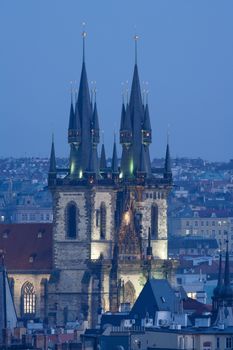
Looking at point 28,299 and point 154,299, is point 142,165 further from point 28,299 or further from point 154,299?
point 154,299

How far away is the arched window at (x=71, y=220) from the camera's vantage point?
156250 millimetres

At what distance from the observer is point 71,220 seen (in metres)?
156

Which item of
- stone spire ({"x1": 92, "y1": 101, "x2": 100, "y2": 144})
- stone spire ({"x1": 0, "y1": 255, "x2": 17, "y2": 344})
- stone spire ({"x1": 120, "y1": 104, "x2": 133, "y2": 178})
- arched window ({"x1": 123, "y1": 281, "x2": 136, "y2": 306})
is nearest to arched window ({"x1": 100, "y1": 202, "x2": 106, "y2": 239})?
stone spire ({"x1": 120, "y1": 104, "x2": 133, "y2": 178})

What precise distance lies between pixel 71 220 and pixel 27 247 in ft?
11.5

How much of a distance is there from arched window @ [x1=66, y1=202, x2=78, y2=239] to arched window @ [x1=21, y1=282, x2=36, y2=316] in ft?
10.2

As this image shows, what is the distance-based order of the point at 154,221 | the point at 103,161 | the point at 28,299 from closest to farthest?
the point at 154,221, the point at 28,299, the point at 103,161

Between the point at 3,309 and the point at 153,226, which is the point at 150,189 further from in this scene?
the point at 3,309

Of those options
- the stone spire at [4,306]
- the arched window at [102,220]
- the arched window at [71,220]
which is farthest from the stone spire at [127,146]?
the stone spire at [4,306]

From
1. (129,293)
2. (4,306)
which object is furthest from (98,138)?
(4,306)

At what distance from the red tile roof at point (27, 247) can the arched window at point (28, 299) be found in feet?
2.85

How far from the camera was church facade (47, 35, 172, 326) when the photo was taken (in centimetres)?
15550

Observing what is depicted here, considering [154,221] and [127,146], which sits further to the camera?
[154,221]

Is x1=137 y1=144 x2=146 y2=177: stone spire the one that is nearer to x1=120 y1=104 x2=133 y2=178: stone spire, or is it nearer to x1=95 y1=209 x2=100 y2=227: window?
x1=120 y1=104 x2=133 y2=178: stone spire

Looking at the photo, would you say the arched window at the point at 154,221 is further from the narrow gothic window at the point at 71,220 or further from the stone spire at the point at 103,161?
the narrow gothic window at the point at 71,220
